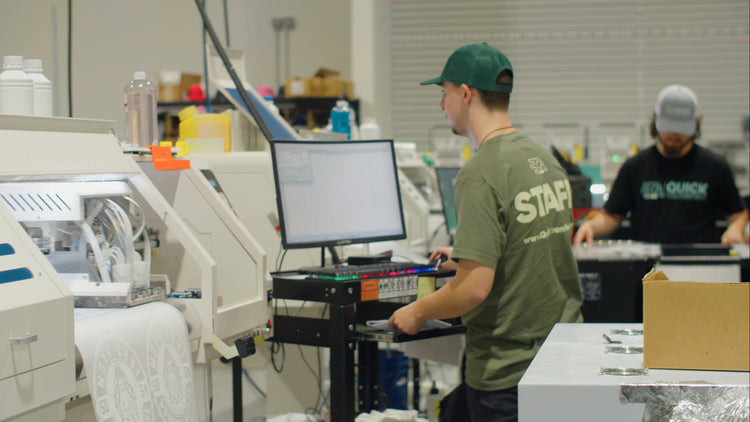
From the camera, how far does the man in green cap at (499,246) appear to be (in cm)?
200

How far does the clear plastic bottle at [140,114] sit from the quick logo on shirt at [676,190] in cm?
236

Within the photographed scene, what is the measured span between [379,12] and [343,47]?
850 millimetres

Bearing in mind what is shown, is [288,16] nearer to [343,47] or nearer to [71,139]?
[343,47]

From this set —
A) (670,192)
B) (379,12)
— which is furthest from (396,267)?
(379,12)

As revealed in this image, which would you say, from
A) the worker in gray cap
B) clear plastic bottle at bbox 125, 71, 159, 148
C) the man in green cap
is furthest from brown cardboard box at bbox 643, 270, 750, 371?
the worker in gray cap

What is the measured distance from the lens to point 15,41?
8.12ft

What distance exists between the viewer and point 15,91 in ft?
6.36

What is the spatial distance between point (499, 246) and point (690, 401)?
82 centimetres

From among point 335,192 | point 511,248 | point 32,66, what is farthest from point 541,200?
point 32,66

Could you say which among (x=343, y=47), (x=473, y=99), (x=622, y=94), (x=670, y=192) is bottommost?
(x=670, y=192)

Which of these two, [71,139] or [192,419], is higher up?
[71,139]

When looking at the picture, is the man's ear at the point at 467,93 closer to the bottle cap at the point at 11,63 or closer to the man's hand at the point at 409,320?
the man's hand at the point at 409,320

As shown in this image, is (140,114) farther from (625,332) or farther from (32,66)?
(625,332)

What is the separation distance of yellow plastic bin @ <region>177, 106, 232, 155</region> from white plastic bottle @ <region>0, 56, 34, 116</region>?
40.3 inches
